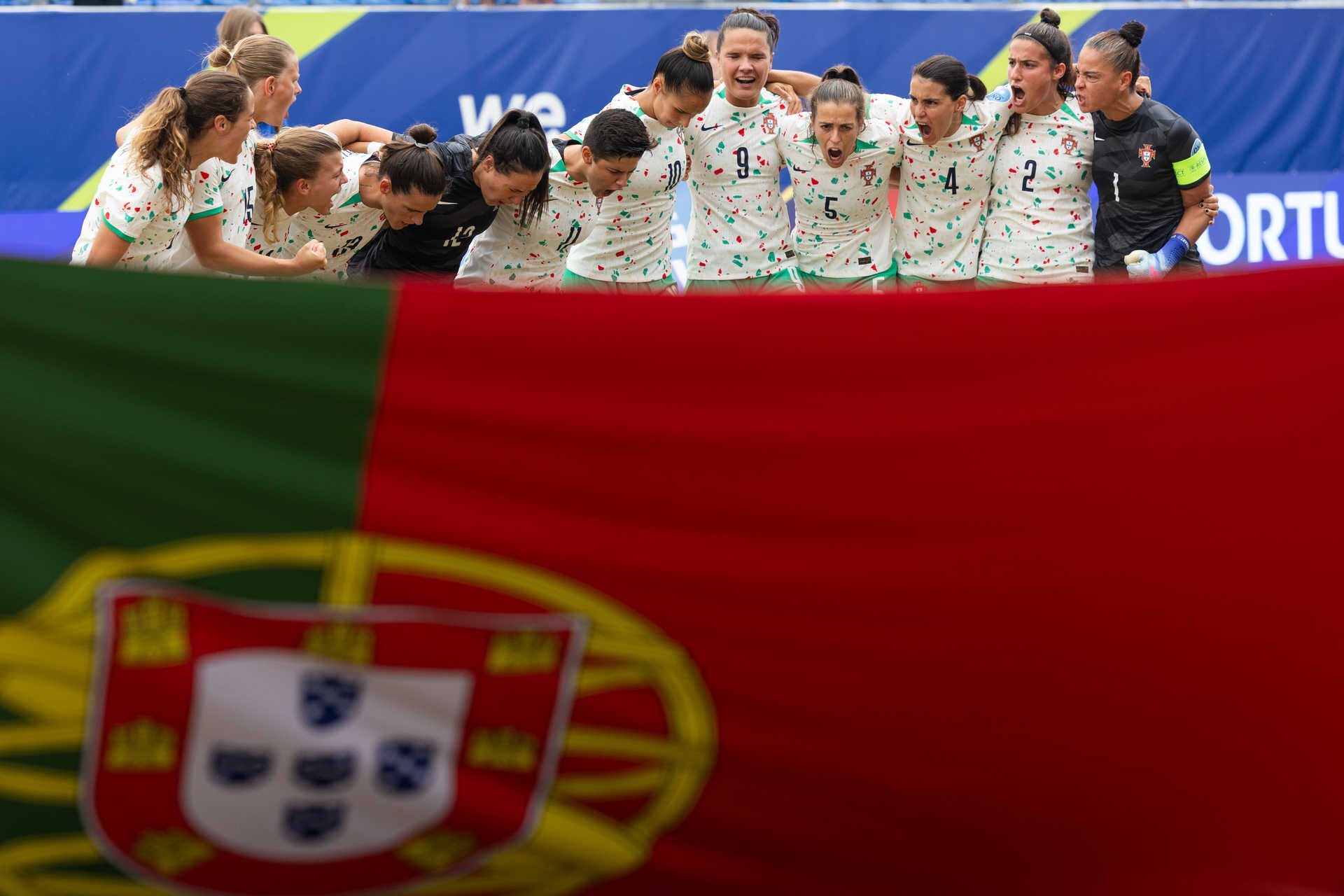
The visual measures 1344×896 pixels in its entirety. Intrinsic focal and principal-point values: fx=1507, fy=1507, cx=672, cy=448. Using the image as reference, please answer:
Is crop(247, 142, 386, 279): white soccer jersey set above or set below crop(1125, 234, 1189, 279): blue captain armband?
below

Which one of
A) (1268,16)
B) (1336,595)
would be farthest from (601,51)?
(1336,595)

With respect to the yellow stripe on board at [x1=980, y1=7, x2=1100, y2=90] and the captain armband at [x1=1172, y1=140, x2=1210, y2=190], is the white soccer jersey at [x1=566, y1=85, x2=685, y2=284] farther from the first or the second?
the yellow stripe on board at [x1=980, y1=7, x2=1100, y2=90]

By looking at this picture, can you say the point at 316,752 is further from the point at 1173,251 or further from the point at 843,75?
the point at 1173,251

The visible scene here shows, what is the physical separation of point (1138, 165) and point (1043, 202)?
41 cm

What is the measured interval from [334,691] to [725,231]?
4.42 m

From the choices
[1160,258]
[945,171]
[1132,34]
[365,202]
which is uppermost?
[1132,34]

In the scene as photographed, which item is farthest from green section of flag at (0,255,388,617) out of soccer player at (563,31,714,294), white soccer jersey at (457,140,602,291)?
soccer player at (563,31,714,294)

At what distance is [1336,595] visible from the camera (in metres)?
2.61

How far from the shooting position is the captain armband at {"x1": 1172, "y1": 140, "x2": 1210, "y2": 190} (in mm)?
6250

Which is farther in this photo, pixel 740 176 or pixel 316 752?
pixel 740 176

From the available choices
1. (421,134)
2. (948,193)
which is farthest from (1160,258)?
(421,134)

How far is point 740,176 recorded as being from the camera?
248 inches

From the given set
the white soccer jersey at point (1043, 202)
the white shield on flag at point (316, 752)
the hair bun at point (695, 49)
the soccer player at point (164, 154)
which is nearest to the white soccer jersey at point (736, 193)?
the hair bun at point (695, 49)

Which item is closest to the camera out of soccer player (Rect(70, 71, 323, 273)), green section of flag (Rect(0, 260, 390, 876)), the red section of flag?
green section of flag (Rect(0, 260, 390, 876))
